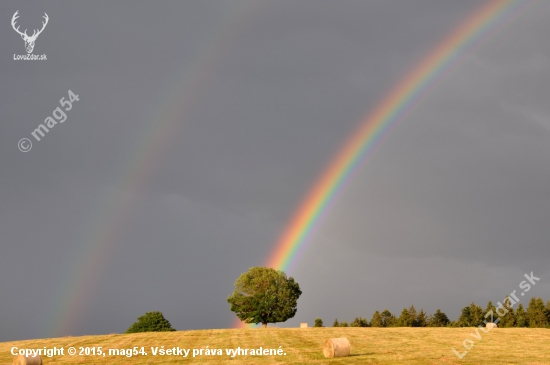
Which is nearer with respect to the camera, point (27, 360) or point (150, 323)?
point (27, 360)

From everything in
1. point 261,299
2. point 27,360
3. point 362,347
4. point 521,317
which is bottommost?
point 362,347

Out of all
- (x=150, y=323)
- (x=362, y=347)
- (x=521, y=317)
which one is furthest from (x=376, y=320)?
(x=362, y=347)

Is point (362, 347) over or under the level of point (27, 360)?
under

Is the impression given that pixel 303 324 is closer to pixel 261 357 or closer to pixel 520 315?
pixel 261 357

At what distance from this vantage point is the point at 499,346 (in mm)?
50406

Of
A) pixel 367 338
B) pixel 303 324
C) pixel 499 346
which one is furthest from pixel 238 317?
pixel 499 346

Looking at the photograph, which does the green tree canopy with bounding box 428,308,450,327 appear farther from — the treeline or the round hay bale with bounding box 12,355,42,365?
the round hay bale with bounding box 12,355,42,365

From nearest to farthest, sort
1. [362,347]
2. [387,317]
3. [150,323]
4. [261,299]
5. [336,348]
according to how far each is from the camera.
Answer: [336,348]
[362,347]
[261,299]
[150,323]
[387,317]

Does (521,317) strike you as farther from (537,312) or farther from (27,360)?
(27,360)

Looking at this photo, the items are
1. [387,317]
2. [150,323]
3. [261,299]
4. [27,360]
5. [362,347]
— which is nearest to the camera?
[27,360]

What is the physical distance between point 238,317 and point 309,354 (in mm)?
59069

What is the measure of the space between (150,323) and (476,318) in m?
76.1

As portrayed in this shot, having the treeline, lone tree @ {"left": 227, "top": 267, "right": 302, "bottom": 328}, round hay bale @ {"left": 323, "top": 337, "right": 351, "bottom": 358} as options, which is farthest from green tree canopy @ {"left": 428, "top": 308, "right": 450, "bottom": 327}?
round hay bale @ {"left": 323, "top": 337, "right": 351, "bottom": 358}

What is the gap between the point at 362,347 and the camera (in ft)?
161
